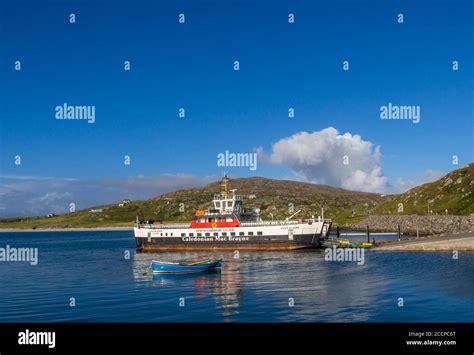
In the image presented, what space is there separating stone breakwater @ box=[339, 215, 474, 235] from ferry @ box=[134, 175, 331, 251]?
34.4 m

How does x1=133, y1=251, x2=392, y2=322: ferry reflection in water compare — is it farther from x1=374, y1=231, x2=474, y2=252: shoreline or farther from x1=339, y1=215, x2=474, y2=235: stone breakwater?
x1=339, y1=215, x2=474, y2=235: stone breakwater

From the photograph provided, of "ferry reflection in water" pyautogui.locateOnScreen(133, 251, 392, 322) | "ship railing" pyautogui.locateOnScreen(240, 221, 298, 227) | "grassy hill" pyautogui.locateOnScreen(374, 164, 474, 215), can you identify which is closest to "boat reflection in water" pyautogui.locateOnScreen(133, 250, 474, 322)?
"ferry reflection in water" pyautogui.locateOnScreen(133, 251, 392, 322)

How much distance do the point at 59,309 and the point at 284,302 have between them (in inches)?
810

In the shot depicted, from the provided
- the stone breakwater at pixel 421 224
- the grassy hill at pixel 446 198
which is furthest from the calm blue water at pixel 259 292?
the grassy hill at pixel 446 198

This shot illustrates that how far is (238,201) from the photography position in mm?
104562

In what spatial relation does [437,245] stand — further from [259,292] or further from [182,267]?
[259,292]

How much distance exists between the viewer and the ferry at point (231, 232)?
98375 millimetres

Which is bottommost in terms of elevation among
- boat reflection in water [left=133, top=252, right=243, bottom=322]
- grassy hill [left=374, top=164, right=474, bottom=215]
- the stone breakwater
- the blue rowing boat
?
boat reflection in water [left=133, top=252, right=243, bottom=322]

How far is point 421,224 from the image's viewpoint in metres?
141

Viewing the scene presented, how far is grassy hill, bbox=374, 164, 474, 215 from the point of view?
164875 mm

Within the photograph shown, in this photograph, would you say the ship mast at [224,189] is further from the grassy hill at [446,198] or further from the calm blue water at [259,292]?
the grassy hill at [446,198]

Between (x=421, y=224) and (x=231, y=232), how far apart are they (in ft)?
215
